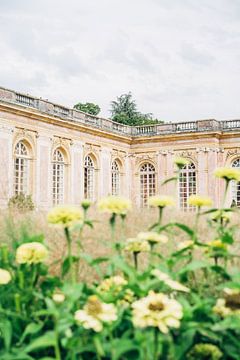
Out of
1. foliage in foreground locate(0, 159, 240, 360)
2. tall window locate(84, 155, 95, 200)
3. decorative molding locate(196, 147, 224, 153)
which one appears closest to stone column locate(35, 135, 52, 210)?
tall window locate(84, 155, 95, 200)

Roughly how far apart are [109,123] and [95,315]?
2540 centimetres

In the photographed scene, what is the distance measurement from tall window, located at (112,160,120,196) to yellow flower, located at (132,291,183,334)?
2569cm

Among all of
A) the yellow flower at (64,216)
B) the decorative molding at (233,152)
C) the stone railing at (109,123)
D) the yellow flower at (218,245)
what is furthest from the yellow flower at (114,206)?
the decorative molding at (233,152)

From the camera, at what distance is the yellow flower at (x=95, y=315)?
1644 mm

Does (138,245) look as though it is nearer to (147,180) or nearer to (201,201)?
(201,201)

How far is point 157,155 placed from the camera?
27.5 meters

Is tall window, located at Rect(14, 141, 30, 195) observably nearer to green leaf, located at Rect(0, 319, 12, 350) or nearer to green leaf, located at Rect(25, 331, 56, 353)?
green leaf, located at Rect(0, 319, 12, 350)

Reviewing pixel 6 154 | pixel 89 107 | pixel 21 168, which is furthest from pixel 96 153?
pixel 89 107

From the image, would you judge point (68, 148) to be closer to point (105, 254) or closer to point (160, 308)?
point (105, 254)

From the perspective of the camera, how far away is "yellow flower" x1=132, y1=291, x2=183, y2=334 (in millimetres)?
1504

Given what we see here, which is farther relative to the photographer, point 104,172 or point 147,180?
point 147,180

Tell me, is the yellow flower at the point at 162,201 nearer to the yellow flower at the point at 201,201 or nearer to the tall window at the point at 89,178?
the yellow flower at the point at 201,201

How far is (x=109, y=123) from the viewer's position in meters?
26.8

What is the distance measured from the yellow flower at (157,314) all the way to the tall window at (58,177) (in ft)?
71.8
